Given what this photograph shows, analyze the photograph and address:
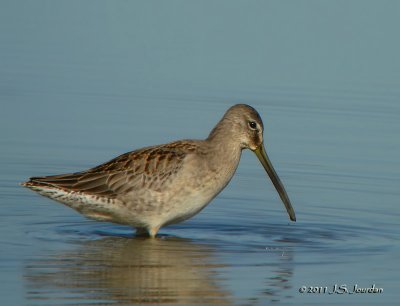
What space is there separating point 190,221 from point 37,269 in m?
2.50

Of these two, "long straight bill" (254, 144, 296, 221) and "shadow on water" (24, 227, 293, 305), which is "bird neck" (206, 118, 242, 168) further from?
"shadow on water" (24, 227, 293, 305)

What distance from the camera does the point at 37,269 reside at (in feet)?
28.0

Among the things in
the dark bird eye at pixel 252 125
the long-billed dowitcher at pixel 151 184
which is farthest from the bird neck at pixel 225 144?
the dark bird eye at pixel 252 125

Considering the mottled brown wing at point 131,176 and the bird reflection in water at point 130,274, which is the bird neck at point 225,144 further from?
the bird reflection in water at point 130,274

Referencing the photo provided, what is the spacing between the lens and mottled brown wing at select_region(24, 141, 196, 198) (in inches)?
394

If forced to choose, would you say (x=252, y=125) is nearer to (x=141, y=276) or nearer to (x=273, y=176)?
(x=273, y=176)

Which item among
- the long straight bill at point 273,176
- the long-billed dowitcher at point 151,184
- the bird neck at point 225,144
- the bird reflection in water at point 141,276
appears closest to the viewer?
the bird reflection in water at point 141,276

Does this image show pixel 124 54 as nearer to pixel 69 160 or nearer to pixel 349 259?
pixel 69 160

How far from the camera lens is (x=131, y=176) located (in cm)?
1012

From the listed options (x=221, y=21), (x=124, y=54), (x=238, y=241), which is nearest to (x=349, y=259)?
(x=238, y=241)

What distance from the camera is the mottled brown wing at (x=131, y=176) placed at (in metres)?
10.0

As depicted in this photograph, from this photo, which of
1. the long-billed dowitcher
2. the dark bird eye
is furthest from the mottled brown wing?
the dark bird eye

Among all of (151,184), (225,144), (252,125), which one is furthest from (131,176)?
(252,125)

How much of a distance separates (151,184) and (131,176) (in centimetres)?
21
